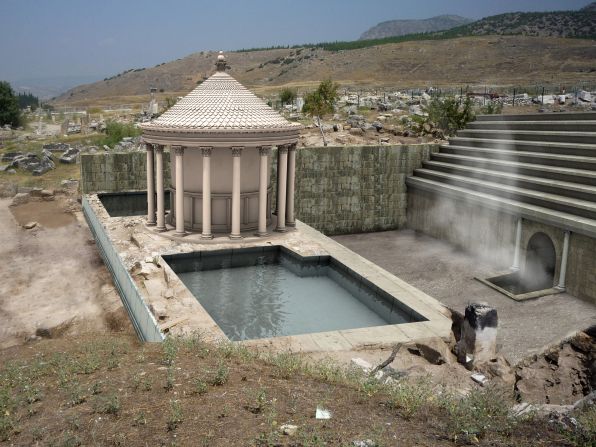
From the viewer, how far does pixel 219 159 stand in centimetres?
2217

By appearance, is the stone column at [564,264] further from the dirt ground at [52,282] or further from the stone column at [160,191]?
the stone column at [160,191]

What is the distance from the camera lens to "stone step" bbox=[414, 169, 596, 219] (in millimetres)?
19141

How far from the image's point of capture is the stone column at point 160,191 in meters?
22.3

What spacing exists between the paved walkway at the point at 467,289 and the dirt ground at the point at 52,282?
10.4m

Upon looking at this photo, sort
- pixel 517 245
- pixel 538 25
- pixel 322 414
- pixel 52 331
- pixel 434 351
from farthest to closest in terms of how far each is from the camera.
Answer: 1. pixel 538 25
2. pixel 517 245
3. pixel 52 331
4. pixel 434 351
5. pixel 322 414

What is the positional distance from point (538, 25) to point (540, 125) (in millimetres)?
164301

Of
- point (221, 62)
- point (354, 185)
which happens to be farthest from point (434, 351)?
point (354, 185)

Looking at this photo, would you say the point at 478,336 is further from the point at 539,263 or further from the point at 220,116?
the point at 220,116

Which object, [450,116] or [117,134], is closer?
[450,116]

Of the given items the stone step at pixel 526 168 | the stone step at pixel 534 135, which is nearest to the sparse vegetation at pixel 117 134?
the stone step at pixel 526 168

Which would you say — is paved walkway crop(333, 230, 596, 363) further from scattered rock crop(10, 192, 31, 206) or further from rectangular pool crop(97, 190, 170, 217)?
scattered rock crop(10, 192, 31, 206)

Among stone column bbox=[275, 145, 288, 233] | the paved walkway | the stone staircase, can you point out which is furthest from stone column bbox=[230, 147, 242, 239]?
the stone staircase

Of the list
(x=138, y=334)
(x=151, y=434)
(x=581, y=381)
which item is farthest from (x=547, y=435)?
(x=138, y=334)

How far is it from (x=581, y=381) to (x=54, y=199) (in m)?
26.1
